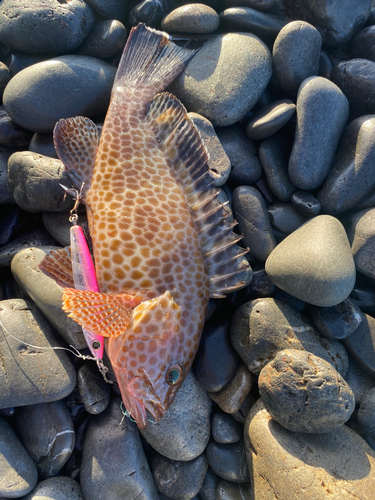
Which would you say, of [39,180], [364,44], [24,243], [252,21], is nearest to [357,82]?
[364,44]

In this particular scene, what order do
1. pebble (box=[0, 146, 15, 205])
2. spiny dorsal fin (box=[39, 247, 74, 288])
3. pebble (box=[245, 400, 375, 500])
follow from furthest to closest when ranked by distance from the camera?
pebble (box=[0, 146, 15, 205]) < spiny dorsal fin (box=[39, 247, 74, 288]) < pebble (box=[245, 400, 375, 500])

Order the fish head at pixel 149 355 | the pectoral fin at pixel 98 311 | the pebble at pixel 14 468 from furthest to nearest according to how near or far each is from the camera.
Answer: the pebble at pixel 14 468 < the fish head at pixel 149 355 < the pectoral fin at pixel 98 311

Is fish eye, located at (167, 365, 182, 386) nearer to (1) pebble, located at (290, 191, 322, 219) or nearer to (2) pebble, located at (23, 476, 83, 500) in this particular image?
(2) pebble, located at (23, 476, 83, 500)

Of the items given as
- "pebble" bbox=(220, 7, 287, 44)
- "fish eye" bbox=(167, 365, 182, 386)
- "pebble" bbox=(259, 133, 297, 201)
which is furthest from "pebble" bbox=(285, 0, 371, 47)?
"fish eye" bbox=(167, 365, 182, 386)

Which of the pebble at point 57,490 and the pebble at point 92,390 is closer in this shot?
the pebble at point 57,490

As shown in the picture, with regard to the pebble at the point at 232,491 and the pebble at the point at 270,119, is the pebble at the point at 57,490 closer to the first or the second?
the pebble at the point at 232,491

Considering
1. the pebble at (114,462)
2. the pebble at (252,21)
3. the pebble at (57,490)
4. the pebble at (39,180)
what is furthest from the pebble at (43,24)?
the pebble at (57,490)
